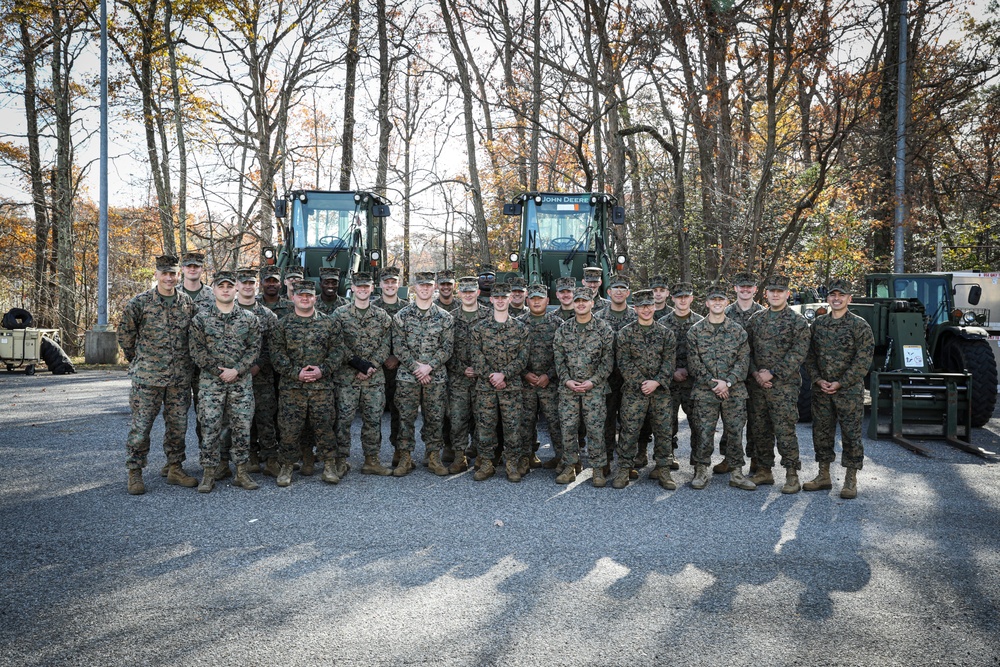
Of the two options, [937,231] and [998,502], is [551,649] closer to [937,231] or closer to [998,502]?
[998,502]

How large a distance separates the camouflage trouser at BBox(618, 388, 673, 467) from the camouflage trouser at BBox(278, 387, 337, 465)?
8.68 ft

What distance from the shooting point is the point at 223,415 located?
584 centimetres

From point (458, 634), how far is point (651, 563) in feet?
4.81

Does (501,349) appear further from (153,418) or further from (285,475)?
(153,418)

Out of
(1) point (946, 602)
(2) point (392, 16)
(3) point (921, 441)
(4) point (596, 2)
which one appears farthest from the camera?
(2) point (392, 16)

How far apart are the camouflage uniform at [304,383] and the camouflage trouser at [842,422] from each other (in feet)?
14.2

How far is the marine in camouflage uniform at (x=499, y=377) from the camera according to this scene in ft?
20.6

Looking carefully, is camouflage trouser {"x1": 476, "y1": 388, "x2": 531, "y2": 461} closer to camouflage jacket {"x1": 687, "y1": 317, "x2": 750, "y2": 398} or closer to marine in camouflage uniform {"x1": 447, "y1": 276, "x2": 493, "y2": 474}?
marine in camouflage uniform {"x1": 447, "y1": 276, "x2": 493, "y2": 474}

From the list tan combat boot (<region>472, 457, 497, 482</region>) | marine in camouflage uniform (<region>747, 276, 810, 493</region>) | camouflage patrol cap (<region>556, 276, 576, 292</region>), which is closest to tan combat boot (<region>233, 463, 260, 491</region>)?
tan combat boot (<region>472, 457, 497, 482</region>)

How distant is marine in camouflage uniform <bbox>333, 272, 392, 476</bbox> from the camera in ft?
20.6

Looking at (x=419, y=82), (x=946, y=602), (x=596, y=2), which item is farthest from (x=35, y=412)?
(x=419, y=82)

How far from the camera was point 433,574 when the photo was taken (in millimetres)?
4043

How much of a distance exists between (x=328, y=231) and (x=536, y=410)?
6074mm

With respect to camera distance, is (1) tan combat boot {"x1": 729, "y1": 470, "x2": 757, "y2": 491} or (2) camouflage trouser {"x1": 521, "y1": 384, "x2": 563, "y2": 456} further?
(2) camouflage trouser {"x1": 521, "y1": 384, "x2": 563, "y2": 456}
